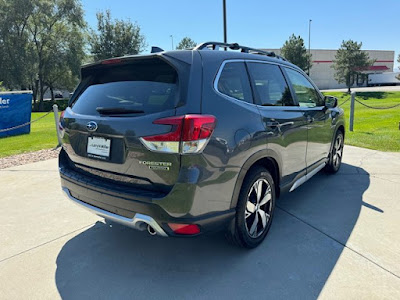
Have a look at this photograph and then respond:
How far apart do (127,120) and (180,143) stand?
19.9 inches

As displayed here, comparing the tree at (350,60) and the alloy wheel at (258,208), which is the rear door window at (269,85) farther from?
the tree at (350,60)

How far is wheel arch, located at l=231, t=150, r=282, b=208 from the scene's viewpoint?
254 cm

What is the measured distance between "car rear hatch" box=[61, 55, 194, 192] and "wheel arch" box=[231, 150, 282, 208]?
0.62 meters

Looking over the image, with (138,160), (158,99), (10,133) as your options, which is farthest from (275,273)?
(10,133)

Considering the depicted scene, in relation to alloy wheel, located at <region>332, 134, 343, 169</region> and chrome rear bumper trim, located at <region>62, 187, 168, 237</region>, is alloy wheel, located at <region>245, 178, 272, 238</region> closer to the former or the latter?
chrome rear bumper trim, located at <region>62, 187, 168, 237</region>

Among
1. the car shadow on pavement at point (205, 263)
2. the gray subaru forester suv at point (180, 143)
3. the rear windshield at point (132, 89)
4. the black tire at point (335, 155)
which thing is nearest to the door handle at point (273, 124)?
the gray subaru forester suv at point (180, 143)

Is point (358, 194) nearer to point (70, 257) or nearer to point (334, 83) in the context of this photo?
point (70, 257)

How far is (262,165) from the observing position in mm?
3008

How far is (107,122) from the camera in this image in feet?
8.13

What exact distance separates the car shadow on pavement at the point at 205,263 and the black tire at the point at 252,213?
0.14 m

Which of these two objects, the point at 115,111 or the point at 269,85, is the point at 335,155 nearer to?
the point at 269,85

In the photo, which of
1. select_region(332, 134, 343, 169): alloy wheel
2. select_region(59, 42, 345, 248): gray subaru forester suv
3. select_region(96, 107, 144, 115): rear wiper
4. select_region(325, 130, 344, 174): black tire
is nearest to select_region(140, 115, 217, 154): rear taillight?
select_region(59, 42, 345, 248): gray subaru forester suv

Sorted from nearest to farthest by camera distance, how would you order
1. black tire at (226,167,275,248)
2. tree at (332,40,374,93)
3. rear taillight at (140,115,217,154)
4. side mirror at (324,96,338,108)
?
1. rear taillight at (140,115,217,154)
2. black tire at (226,167,275,248)
3. side mirror at (324,96,338,108)
4. tree at (332,40,374,93)

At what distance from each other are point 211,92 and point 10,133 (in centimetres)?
1134
